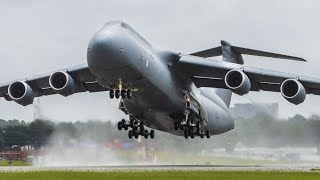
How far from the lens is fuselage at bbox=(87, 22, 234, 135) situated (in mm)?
27641

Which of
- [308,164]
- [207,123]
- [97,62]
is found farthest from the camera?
[308,164]

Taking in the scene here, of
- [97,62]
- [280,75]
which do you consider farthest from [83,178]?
[280,75]

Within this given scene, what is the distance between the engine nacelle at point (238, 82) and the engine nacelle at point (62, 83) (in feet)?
23.6

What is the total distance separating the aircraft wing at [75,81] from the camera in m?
33.6

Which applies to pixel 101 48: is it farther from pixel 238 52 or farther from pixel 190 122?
pixel 238 52

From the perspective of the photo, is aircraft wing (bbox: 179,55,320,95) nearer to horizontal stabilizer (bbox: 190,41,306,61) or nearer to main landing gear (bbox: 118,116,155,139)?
horizontal stabilizer (bbox: 190,41,306,61)

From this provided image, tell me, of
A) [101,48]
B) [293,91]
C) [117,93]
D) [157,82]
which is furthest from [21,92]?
[293,91]

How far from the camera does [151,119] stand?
3381cm

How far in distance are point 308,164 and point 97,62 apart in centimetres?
1864

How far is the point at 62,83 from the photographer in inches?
1298

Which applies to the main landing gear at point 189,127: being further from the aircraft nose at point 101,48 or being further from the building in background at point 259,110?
the aircraft nose at point 101,48

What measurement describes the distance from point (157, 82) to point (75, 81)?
521 cm

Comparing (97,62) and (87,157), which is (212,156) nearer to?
(87,157)

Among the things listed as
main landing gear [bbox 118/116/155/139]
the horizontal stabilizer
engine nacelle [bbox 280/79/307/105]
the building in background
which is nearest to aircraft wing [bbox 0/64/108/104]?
main landing gear [bbox 118/116/155/139]
